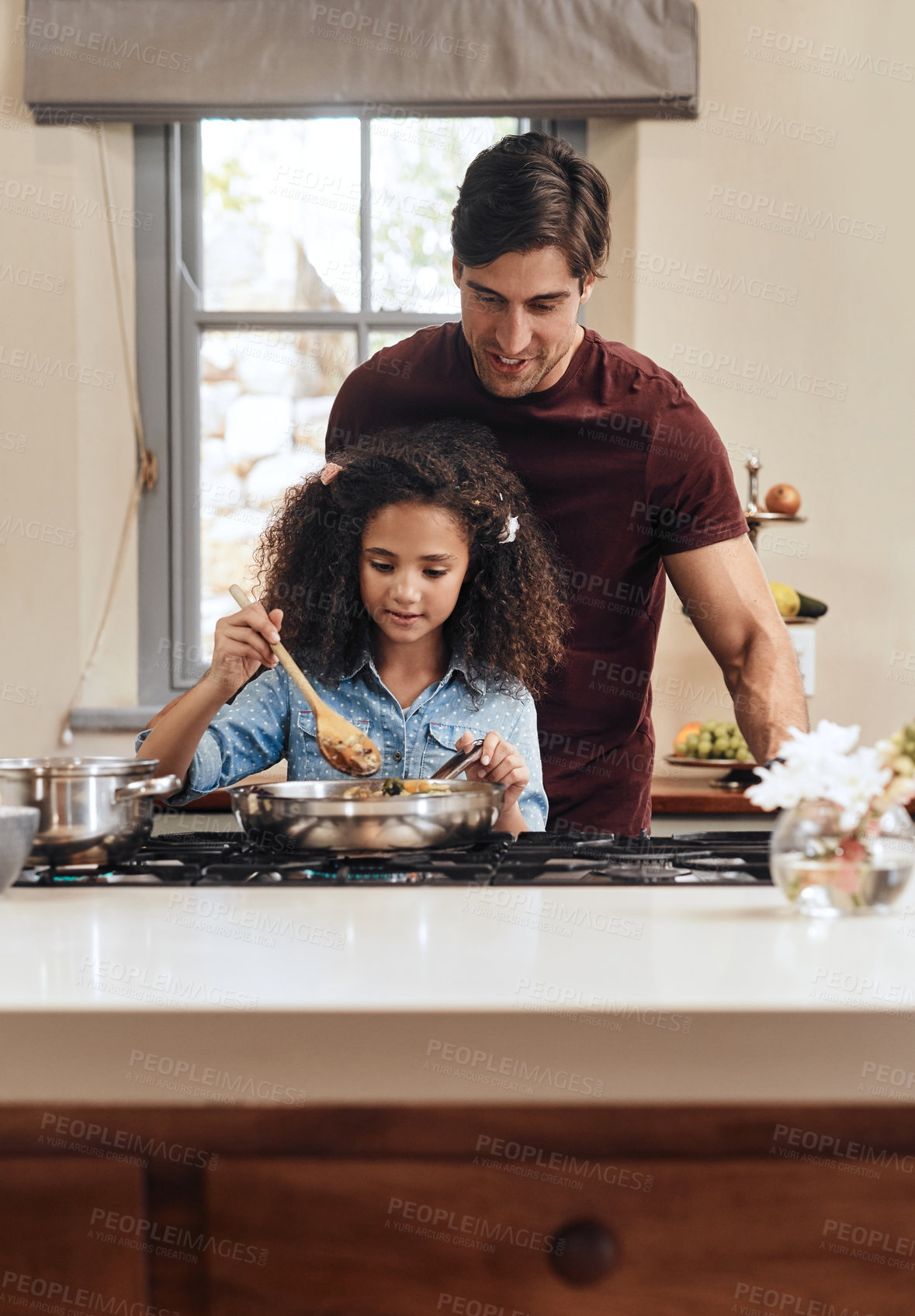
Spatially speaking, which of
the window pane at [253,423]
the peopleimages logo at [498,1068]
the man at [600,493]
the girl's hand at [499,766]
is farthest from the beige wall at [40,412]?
the peopleimages logo at [498,1068]

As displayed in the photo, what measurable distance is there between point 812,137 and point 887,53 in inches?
9.6

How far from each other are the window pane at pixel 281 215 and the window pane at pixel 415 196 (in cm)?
6

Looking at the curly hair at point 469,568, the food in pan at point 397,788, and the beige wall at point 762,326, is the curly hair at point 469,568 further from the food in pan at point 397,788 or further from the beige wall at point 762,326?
the beige wall at point 762,326

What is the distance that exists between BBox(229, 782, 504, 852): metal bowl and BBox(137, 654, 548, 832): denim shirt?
0.55 m

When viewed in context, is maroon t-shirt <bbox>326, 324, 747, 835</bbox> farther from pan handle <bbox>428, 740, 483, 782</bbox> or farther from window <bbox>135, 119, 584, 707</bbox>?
window <bbox>135, 119, 584, 707</bbox>

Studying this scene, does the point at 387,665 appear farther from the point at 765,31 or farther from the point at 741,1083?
the point at 765,31

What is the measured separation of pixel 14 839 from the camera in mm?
825

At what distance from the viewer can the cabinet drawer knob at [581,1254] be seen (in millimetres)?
643

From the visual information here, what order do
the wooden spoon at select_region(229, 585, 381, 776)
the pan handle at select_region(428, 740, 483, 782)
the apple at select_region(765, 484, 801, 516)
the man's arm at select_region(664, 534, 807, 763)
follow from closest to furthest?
the pan handle at select_region(428, 740, 483, 782) → the wooden spoon at select_region(229, 585, 381, 776) → the man's arm at select_region(664, 534, 807, 763) → the apple at select_region(765, 484, 801, 516)

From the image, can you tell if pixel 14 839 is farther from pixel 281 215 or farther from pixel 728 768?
pixel 281 215

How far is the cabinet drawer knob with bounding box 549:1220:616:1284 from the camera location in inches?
25.3

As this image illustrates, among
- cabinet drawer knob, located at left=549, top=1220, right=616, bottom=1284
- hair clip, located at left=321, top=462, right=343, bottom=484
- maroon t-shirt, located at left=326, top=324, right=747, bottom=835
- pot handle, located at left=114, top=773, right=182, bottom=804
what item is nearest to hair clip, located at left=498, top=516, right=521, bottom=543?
maroon t-shirt, located at left=326, top=324, right=747, bottom=835

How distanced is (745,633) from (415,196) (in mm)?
1659

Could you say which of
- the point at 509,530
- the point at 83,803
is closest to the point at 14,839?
the point at 83,803
